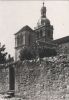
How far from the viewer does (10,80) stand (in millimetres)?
19453

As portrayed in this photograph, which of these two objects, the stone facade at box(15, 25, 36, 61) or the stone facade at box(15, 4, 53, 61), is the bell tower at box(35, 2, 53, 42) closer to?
the stone facade at box(15, 4, 53, 61)

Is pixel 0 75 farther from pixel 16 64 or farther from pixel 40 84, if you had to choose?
pixel 40 84

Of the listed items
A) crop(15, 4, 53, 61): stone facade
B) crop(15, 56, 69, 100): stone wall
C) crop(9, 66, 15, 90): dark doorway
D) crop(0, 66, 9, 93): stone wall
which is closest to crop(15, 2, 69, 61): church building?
crop(15, 4, 53, 61): stone facade

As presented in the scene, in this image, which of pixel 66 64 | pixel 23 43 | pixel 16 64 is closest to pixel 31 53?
pixel 16 64

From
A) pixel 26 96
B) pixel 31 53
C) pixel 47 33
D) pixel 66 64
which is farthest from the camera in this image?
pixel 47 33

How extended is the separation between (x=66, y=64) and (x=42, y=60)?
204 cm

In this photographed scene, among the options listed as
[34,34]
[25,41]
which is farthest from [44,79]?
[34,34]

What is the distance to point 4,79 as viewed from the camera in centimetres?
2023

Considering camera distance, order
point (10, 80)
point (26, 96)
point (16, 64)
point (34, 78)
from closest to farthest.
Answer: point (34, 78) < point (26, 96) < point (16, 64) < point (10, 80)

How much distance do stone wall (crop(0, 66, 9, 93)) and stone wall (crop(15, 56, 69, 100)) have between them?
3350 millimetres

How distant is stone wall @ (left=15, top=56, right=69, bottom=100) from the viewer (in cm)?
1175

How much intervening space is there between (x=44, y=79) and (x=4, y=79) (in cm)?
773

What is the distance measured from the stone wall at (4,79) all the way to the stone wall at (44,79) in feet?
11.0

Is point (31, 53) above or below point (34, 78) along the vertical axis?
above
